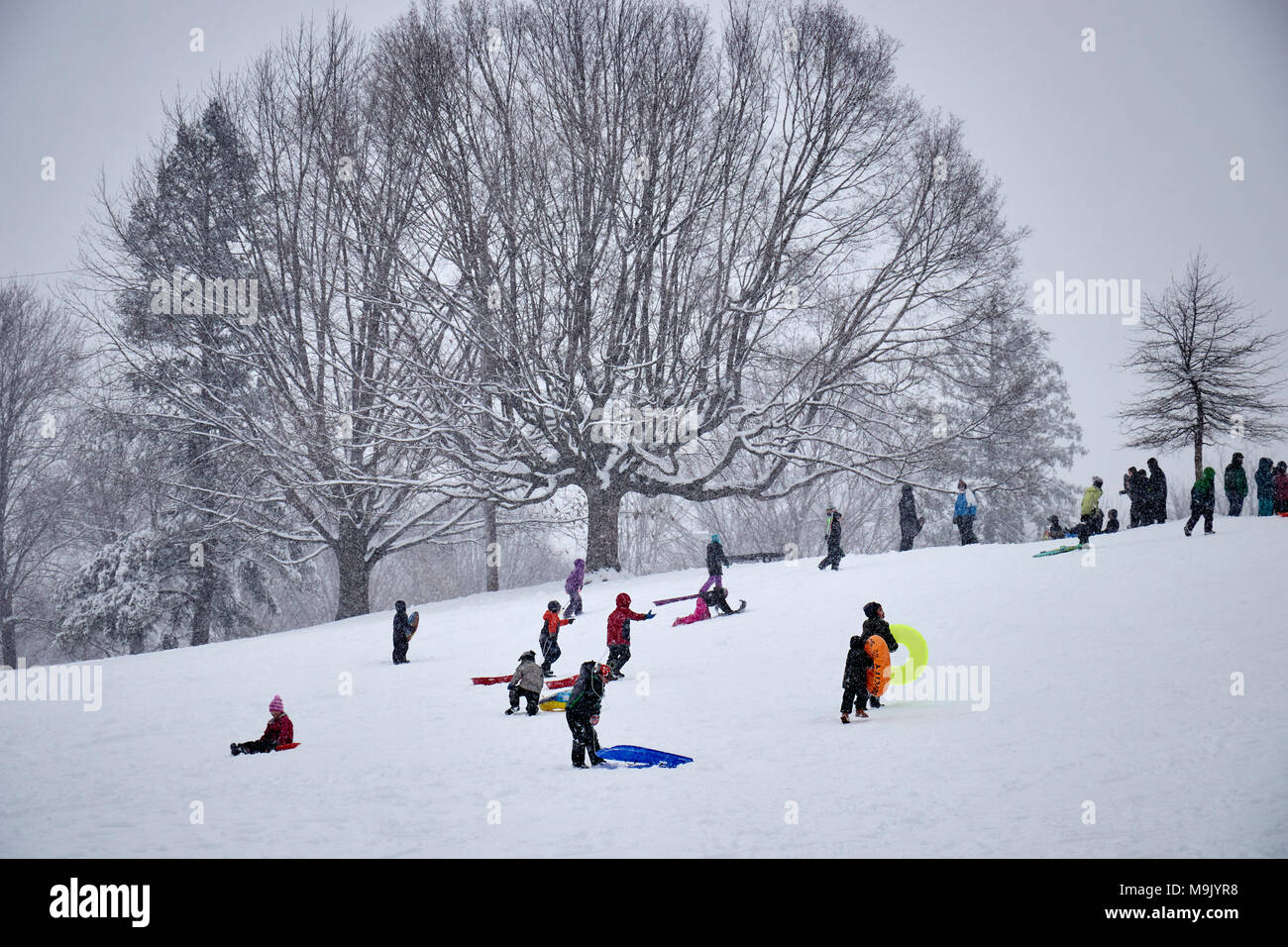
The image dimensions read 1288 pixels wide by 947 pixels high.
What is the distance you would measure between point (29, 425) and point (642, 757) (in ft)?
116

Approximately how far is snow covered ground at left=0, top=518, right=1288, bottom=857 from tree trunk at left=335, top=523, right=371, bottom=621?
9.19 meters

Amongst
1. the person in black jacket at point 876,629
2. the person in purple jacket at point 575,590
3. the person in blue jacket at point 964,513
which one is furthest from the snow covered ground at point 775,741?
the person in blue jacket at point 964,513

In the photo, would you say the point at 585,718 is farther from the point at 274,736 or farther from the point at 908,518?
the point at 908,518

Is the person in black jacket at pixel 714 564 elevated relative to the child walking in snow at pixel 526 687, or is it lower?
elevated

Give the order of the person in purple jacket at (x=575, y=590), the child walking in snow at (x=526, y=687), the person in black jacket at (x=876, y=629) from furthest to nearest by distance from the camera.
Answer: the person in purple jacket at (x=575, y=590) < the child walking in snow at (x=526, y=687) < the person in black jacket at (x=876, y=629)

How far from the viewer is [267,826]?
736 cm

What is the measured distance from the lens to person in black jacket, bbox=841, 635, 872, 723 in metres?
10.5

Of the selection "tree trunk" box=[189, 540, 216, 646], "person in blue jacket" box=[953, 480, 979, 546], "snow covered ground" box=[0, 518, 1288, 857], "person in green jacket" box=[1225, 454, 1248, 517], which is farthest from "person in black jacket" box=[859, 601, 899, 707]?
"tree trunk" box=[189, 540, 216, 646]

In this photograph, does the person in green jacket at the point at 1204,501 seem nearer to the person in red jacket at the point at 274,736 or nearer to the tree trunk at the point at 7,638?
the person in red jacket at the point at 274,736

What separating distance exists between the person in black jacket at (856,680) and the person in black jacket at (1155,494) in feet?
42.3

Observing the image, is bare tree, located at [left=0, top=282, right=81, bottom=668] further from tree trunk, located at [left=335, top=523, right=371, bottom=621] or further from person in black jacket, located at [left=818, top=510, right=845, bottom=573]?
person in black jacket, located at [left=818, top=510, right=845, bottom=573]

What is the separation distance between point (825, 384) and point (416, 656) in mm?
12526

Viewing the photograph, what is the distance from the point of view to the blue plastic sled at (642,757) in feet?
30.5
